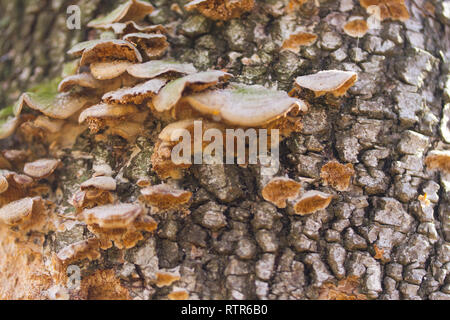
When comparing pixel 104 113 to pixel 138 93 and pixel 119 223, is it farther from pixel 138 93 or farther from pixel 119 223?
pixel 119 223

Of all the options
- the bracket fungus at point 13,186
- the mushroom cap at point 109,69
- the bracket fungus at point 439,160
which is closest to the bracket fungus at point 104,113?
the mushroom cap at point 109,69

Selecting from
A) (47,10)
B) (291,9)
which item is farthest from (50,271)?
(291,9)

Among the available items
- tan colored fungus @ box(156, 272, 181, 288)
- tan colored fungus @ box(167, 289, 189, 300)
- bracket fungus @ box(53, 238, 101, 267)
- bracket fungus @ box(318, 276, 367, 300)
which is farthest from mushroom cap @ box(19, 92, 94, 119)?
bracket fungus @ box(318, 276, 367, 300)

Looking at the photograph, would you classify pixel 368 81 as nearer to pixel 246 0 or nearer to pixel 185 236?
pixel 246 0

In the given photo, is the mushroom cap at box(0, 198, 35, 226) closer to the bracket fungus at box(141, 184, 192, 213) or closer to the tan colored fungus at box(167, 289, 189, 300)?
the bracket fungus at box(141, 184, 192, 213)

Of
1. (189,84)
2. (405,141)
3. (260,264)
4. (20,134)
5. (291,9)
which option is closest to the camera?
(189,84)

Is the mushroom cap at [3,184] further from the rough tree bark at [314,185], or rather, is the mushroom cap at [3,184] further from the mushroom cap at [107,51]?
the mushroom cap at [107,51]

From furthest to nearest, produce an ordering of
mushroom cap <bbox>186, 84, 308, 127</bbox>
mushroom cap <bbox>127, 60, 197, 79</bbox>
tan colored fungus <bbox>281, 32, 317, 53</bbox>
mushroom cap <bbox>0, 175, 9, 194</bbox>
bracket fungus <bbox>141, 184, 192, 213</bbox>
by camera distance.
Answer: tan colored fungus <bbox>281, 32, 317, 53</bbox> < mushroom cap <bbox>0, 175, 9, 194</bbox> < mushroom cap <bbox>127, 60, 197, 79</bbox> < bracket fungus <bbox>141, 184, 192, 213</bbox> < mushroom cap <bbox>186, 84, 308, 127</bbox>
